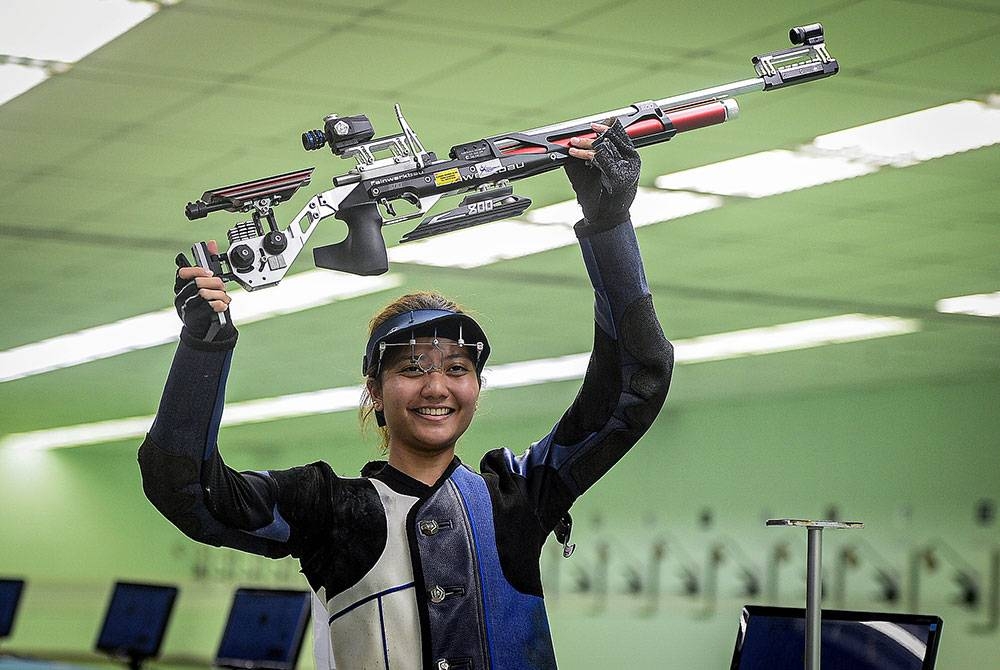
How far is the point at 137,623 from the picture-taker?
7.98 m

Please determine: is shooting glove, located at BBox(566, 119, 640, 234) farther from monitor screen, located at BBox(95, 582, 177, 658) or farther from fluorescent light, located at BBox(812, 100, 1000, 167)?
monitor screen, located at BBox(95, 582, 177, 658)

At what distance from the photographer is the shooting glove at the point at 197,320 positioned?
5.66ft

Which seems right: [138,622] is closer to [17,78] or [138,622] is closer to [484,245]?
[484,245]

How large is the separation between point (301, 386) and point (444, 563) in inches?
509

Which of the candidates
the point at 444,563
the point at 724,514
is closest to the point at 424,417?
the point at 444,563

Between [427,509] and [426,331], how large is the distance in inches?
9.9

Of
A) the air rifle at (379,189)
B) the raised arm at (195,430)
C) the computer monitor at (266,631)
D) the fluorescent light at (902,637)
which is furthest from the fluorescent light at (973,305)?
the raised arm at (195,430)

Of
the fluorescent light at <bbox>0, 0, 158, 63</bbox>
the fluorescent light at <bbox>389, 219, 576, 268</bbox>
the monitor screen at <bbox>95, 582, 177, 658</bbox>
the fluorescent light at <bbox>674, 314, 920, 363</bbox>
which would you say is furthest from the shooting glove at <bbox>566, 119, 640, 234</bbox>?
the fluorescent light at <bbox>674, 314, 920, 363</bbox>

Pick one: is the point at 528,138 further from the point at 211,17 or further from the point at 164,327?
the point at 164,327

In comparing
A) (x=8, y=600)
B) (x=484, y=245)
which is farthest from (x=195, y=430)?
(x=8, y=600)

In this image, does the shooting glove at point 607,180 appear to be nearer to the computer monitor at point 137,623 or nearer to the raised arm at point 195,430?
the raised arm at point 195,430

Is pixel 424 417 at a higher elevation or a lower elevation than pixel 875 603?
higher

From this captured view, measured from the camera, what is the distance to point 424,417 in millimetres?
1971

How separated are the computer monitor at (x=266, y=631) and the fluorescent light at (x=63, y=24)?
110 inches
